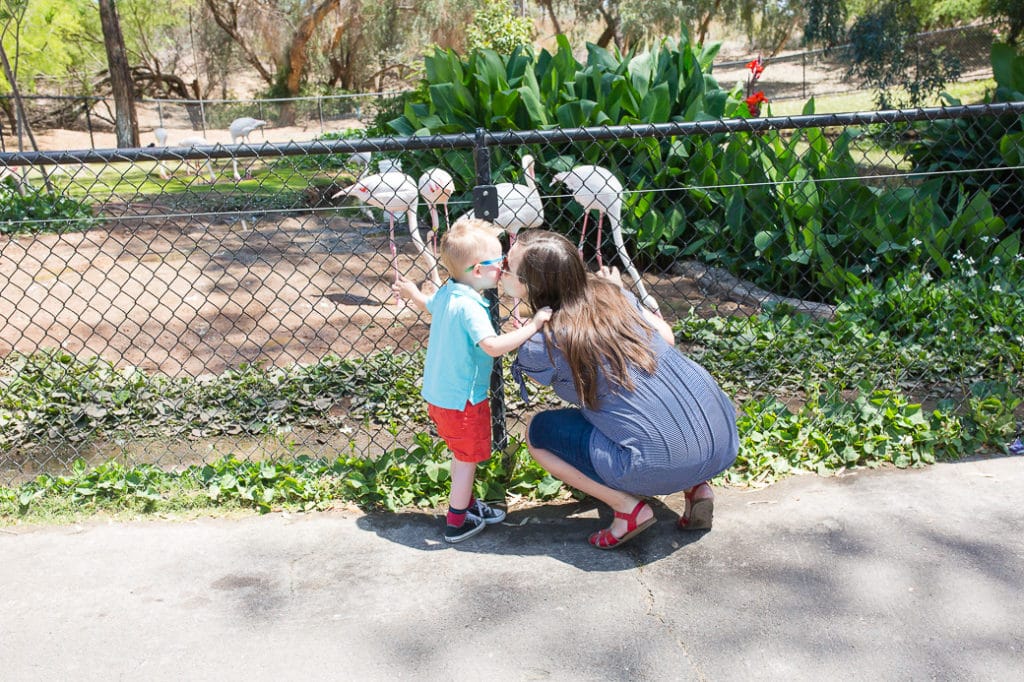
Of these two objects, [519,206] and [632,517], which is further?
[519,206]

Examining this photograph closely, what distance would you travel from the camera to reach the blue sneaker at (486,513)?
332cm

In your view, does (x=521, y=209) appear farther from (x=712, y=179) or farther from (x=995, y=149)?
(x=995, y=149)

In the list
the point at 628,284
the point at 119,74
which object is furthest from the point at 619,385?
the point at 119,74

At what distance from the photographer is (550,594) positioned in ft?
9.35

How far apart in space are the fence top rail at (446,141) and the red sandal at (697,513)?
131cm

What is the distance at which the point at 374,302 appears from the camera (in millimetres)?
6605

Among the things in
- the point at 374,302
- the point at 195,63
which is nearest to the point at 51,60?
the point at 195,63

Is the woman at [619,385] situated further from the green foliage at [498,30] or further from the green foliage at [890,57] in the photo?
the green foliage at [498,30]

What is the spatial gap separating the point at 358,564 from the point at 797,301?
3721 mm

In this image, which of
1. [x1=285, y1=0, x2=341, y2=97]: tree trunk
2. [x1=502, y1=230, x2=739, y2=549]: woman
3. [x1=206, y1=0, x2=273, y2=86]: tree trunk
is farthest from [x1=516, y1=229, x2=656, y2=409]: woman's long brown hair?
[x1=206, y1=0, x2=273, y2=86]: tree trunk

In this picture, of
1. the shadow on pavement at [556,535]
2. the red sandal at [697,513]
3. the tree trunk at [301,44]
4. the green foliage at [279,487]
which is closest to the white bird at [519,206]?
the green foliage at [279,487]

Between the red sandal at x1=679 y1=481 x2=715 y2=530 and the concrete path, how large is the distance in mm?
54

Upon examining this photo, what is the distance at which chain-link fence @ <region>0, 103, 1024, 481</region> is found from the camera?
4184 millimetres

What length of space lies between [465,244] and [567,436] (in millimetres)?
738
